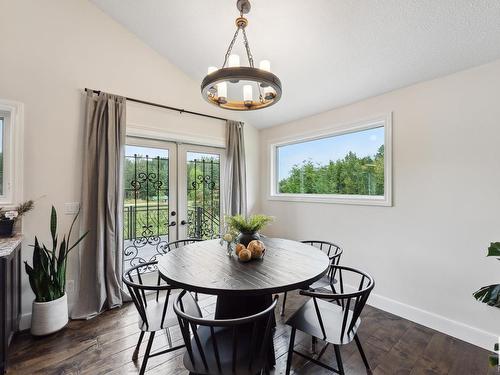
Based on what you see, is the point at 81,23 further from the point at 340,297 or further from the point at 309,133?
the point at 340,297

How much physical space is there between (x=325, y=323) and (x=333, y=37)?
2.49m

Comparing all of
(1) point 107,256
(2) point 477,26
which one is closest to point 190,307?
(1) point 107,256

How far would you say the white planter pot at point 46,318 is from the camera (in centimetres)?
227

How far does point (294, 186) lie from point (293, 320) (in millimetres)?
2511

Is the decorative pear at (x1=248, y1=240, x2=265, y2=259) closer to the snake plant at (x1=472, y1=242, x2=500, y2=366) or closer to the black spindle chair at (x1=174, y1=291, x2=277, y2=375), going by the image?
the black spindle chair at (x1=174, y1=291, x2=277, y2=375)

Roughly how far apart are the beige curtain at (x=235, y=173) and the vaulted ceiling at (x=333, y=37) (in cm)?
103

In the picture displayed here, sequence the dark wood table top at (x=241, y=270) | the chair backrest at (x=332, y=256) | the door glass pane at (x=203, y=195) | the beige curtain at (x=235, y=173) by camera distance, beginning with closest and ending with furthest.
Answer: the dark wood table top at (x=241, y=270)
the chair backrest at (x=332, y=256)
the door glass pane at (x=203, y=195)
the beige curtain at (x=235, y=173)

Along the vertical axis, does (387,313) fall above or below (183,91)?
below

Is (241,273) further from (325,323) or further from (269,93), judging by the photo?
(269,93)

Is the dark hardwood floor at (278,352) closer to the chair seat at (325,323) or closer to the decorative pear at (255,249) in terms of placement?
the chair seat at (325,323)

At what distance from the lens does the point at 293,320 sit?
1742 millimetres

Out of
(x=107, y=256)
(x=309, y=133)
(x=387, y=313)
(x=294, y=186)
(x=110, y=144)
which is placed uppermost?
(x=309, y=133)

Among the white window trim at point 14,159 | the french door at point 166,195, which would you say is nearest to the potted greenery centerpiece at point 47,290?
the white window trim at point 14,159

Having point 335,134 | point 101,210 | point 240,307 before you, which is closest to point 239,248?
point 240,307
